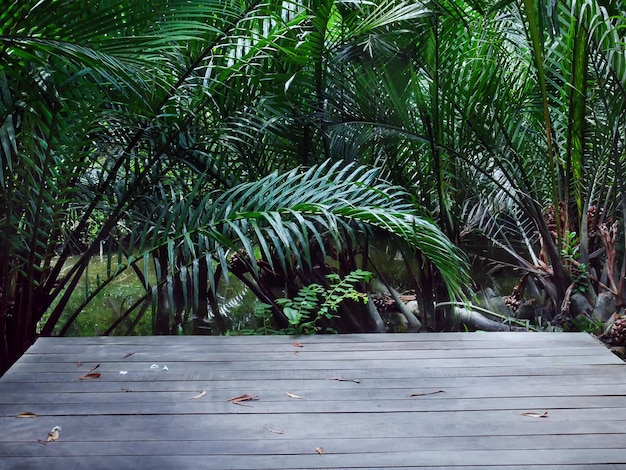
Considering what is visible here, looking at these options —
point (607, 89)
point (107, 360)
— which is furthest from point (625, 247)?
point (107, 360)

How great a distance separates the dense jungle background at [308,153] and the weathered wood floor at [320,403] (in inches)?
12.5

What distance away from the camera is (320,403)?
5.69 feet

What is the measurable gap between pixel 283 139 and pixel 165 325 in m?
1.20

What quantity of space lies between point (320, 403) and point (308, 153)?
1.71m

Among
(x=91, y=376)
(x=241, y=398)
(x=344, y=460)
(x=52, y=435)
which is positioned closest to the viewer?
(x=344, y=460)

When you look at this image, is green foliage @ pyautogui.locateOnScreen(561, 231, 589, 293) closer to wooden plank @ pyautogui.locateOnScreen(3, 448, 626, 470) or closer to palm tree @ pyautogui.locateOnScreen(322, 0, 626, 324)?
palm tree @ pyautogui.locateOnScreen(322, 0, 626, 324)

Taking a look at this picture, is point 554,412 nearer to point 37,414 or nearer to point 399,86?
point 37,414

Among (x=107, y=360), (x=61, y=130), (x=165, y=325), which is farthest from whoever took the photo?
(x=165, y=325)

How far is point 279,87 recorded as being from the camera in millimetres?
3055

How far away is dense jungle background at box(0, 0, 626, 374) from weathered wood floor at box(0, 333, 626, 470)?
317 millimetres

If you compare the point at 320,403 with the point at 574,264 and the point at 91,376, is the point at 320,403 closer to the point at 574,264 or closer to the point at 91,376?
the point at 91,376

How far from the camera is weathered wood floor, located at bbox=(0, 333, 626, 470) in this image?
4.77 feet

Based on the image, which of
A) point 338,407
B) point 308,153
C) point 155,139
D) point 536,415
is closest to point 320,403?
point 338,407

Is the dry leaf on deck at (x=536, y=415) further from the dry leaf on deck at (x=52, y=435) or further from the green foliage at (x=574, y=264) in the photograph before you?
the green foliage at (x=574, y=264)
